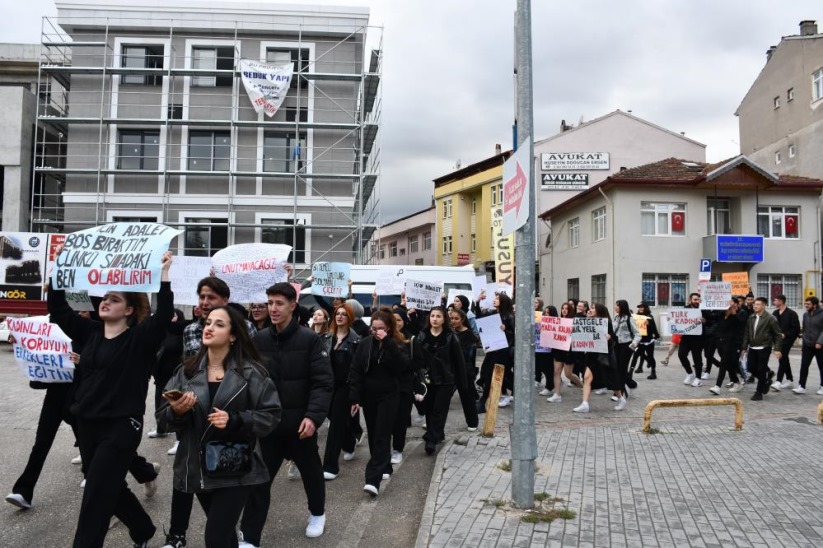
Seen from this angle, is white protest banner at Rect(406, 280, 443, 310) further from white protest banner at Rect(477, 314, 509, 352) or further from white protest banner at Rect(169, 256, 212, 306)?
white protest banner at Rect(169, 256, 212, 306)

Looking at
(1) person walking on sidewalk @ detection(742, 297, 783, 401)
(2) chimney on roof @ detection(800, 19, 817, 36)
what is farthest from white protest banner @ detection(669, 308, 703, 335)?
(2) chimney on roof @ detection(800, 19, 817, 36)

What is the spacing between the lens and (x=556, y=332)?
34.7 feet

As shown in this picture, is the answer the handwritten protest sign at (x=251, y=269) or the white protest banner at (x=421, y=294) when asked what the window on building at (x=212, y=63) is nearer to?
the white protest banner at (x=421, y=294)

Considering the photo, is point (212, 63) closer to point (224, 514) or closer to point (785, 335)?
point (785, 335)

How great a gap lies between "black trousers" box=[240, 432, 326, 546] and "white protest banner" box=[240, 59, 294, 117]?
23.6m

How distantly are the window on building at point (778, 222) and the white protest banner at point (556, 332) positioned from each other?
2245 cm

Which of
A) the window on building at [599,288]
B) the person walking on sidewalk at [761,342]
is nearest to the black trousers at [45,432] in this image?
the person walking on sidewalk at [761,342]

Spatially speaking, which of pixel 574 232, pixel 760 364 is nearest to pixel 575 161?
pixel 574 232

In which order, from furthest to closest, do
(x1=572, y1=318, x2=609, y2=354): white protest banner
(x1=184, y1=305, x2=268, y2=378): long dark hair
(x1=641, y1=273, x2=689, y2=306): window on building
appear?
1. (x1=641, y1=273, x2=689, y2=306): window on building
2. (x1=572, y1=318, x2=609, y2=354): white protest banner
3. (x1=184, y1=305, x2=268, y2=378): long dark hair

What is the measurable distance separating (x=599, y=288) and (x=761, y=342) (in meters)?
18.8

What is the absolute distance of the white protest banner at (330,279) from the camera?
9898 millimetres

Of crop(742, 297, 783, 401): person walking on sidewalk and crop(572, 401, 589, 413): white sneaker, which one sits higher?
crop(742, 297, 783, 401): person walking on sidewalk

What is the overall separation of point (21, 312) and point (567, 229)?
85.6ft

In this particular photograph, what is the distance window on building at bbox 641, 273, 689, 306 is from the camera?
2755 centimetres
